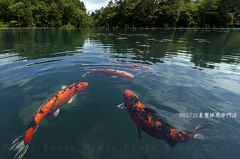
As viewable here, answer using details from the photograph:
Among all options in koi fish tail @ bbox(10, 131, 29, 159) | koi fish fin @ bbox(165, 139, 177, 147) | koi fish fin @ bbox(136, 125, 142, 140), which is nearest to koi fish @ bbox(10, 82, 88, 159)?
koi fish tail @ bbox(10, 131, 29, 159)

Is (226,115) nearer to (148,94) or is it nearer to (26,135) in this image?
(148,94)

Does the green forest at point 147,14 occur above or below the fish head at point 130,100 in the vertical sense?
above

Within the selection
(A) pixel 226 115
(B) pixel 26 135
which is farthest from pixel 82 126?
(A) pixel 226 115

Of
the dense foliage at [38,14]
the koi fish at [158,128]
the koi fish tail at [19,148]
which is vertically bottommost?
the koi fish tail at [19,148]

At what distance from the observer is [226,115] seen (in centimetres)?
433

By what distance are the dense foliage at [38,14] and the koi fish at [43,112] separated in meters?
89.2

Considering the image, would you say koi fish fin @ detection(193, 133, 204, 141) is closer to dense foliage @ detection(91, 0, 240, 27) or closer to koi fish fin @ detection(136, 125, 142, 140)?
koi fish fin @ detection(136, 125, 142, 140)

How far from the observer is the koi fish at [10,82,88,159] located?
2917mm

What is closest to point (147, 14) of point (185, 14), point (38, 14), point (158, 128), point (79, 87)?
point (185, 14)

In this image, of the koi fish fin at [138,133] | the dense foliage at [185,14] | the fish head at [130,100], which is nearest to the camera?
the koi fish fin at [138,133]

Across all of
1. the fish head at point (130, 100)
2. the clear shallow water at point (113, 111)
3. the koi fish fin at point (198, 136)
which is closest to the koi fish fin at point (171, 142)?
the clear shallow water at point (113, 111)

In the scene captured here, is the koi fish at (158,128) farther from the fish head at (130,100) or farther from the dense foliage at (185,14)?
the dense foliage at (185,14)

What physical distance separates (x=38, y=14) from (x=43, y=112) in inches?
4027

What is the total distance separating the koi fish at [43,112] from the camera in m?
2.92
